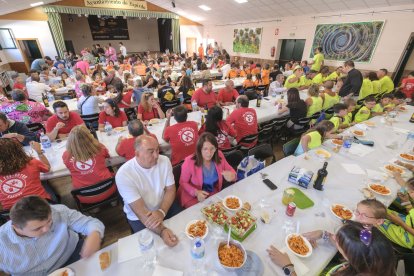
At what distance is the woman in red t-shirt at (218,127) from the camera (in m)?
3.01

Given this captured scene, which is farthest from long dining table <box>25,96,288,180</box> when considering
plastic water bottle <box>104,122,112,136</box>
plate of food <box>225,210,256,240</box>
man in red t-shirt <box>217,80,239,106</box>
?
plate of food <box>225,210,256,240</box>

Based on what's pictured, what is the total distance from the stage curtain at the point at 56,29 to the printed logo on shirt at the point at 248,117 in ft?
49.8

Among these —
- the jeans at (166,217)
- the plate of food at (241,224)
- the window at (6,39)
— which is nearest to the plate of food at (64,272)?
the jeans at (166,217)

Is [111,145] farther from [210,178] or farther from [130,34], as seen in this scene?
[130,34]

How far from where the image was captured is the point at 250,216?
1.71 meters

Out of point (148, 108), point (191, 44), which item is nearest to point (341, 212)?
point (148, 108)

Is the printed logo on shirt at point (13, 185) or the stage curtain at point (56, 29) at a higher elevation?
the stage curtain at point (56, 29)

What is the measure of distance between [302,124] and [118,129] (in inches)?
149

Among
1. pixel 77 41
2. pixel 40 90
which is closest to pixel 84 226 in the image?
pixel 40 90

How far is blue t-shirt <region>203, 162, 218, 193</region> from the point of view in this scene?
2.26 meters

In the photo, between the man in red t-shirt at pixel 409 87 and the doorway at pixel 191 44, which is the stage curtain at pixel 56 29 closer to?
the doorway at pixel 191 44

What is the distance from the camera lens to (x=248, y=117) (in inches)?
142

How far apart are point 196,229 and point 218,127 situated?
5.87ft

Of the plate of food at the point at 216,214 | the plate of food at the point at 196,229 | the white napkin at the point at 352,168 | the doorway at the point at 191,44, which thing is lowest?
the white napkin at the point at 352,168
